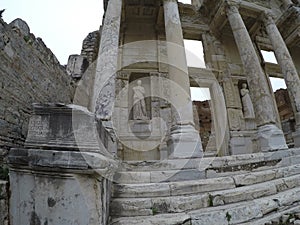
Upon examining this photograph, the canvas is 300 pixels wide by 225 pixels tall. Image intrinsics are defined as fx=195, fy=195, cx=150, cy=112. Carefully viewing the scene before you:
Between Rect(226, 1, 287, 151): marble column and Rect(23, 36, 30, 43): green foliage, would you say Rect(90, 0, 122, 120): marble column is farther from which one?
Rect(226, 1, 287, 151): marble column

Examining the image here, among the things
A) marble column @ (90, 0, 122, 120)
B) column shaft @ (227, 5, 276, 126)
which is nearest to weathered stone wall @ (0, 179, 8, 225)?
marble column @ (90, 0, 122, 120)

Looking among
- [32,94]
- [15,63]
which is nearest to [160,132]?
[32,94]

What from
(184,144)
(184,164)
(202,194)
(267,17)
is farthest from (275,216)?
(267,17)

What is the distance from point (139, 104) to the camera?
8.74 m

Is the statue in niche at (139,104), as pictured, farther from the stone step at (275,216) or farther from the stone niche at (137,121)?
the stone step at (275,216)

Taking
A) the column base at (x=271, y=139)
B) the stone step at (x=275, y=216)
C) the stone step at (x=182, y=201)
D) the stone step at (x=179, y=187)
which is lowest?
the stone step at (x=275, y=216)

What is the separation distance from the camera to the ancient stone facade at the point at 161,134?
1.99m

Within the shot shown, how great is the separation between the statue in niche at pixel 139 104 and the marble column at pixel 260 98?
434 centimetres

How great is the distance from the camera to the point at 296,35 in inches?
403

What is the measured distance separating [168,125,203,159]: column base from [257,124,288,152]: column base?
2.57 meters

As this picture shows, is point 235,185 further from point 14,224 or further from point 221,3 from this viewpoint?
point 221,3

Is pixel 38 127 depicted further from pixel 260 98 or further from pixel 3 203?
pixel 260 98

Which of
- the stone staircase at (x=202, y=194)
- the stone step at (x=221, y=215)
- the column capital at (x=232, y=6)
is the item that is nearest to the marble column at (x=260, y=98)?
the column capital at (x=232, y=6)

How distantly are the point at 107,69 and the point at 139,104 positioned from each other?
3627 millimetres
